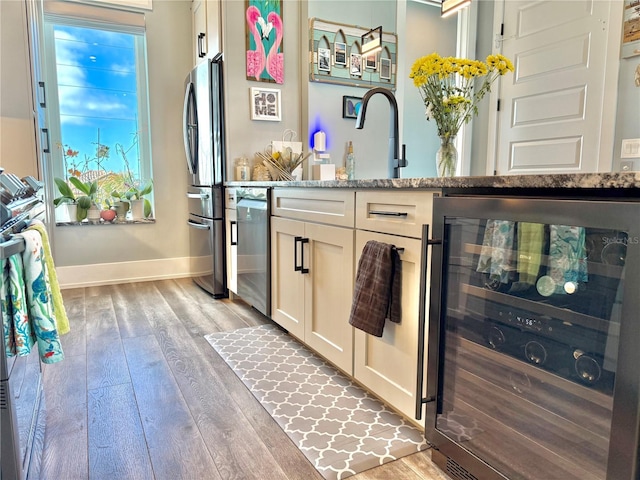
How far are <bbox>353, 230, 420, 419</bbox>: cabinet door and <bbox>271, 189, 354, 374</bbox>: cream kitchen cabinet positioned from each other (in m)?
0.12

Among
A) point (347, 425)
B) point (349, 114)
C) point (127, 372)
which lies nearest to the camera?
point (347, 425)

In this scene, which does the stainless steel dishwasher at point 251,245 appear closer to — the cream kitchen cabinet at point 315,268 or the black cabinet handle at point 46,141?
the cream kitchen cabinet at point 315,268

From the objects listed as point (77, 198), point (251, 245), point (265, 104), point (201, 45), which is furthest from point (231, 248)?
point (201, 45)

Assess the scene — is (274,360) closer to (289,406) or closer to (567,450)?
(289,406)

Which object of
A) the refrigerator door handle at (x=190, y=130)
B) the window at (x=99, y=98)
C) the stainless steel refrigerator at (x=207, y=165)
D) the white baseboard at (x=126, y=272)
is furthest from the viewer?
the white baseboard at (x=126, y=272)

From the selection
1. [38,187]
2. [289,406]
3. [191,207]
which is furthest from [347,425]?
[191,207]

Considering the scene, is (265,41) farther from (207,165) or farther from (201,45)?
(207,165)

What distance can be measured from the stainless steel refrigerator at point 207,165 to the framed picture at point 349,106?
96cm

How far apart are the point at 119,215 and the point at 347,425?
3234mm

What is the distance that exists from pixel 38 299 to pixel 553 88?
3168 mm

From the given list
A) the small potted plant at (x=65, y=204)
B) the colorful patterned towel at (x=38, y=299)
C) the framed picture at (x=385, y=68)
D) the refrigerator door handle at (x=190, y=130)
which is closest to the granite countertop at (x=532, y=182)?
the colorful patterned towel at (x=38, y=299)

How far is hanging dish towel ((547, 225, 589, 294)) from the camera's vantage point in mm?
887

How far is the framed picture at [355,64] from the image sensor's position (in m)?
3.33

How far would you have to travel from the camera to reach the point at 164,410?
1679 millimetres
